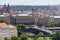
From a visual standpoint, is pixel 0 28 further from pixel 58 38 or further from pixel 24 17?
pixel 24 17

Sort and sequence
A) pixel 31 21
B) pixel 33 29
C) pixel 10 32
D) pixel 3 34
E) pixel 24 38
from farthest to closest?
pixel 31 21 < pixel 33 29 < pixel 10 32 < pixel 3 34 < pixel 24 38

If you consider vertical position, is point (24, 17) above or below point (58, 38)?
below

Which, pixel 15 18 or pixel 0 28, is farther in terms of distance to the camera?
pixel 15 18

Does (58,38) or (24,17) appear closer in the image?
(58,38)

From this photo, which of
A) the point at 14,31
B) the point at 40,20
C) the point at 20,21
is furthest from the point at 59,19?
the point at 14,31

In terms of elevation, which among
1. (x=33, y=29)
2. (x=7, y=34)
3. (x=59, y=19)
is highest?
(x=7, y=34)

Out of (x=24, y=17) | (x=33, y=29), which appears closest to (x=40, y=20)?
(x=24, y=17)

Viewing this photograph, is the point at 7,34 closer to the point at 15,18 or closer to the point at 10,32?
the point at 10,32

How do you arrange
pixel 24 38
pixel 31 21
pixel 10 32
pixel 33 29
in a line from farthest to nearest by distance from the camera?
pixel 31 21
pixel 33 29
pixel 10 32
pixel 24 38

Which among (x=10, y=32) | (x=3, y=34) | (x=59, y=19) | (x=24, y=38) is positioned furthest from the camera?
(x=59, y=19)
